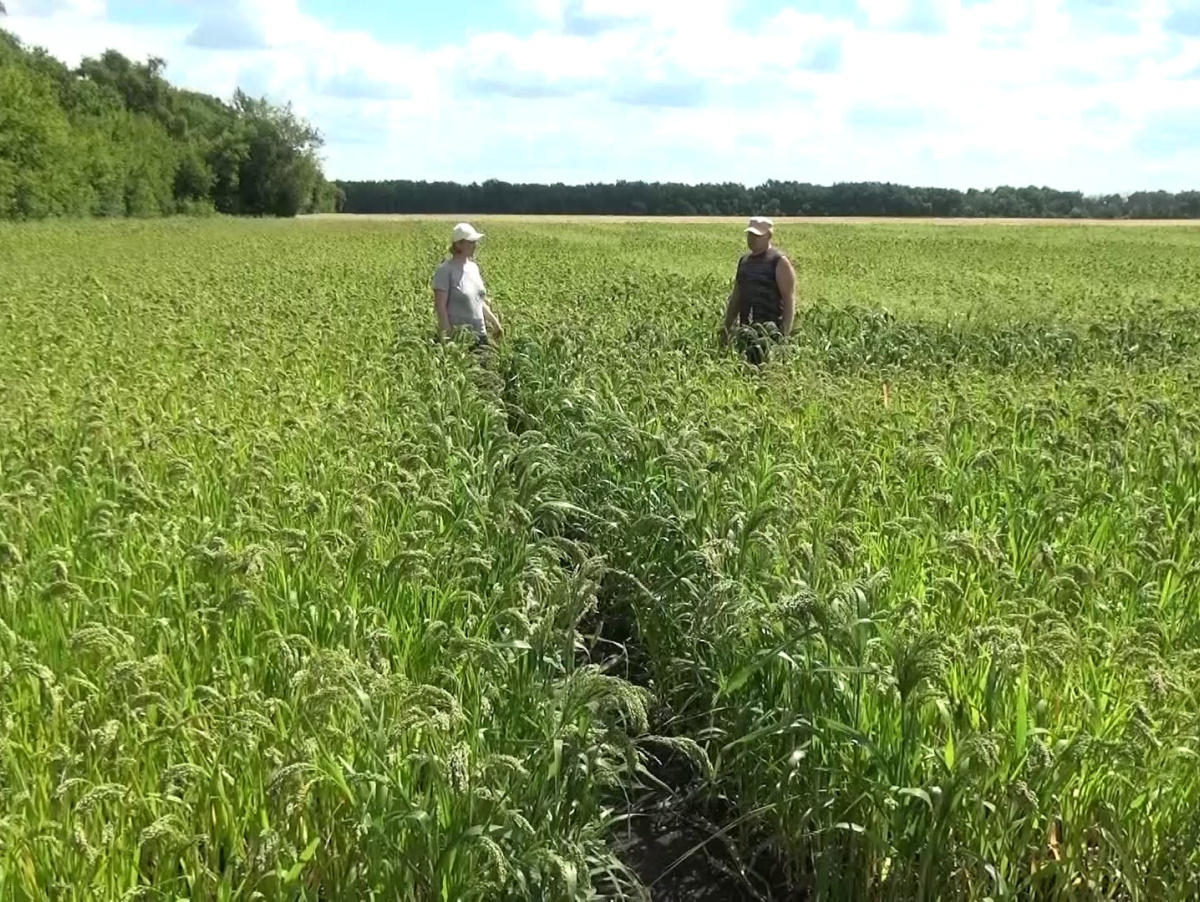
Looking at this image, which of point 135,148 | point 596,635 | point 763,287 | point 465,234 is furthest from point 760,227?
point 135,148

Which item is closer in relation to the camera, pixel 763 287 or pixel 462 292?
pixel 462 292

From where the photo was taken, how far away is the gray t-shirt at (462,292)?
34.3 ft

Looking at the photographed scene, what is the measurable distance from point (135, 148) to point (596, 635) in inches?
2966

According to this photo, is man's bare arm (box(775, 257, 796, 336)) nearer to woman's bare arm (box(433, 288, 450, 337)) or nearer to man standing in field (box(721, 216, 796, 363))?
man standing in field (box(721, 216, 796, 363))

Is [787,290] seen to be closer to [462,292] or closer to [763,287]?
[763,287]

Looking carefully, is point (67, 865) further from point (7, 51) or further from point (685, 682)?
point (7, 51)

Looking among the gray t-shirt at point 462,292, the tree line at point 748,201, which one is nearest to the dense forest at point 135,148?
the tree line at point 748,201

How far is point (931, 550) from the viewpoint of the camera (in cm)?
525

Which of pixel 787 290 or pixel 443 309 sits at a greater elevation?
pixel 787 290

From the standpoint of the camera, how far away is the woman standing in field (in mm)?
10328

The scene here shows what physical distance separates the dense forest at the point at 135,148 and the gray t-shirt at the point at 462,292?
1812 inches

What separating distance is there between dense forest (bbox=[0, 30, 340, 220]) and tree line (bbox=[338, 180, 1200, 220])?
1782cm

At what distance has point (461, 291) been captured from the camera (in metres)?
10.6

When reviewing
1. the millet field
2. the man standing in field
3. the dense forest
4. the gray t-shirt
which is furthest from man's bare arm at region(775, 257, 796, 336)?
the dense forest
